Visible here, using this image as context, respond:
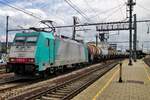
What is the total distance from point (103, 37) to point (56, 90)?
6611 cm

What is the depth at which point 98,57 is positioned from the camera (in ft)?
175

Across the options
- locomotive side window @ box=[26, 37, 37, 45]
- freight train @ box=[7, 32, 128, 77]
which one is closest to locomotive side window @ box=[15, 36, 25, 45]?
freight train @ box=[7, 32, 128, 77]

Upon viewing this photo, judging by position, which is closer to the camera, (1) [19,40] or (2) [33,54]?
(2) [33,54]

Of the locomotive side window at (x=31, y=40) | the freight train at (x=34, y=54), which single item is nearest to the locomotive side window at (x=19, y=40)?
the freight train at (x=34, y=54)

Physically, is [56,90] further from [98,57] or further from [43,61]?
[98,57]

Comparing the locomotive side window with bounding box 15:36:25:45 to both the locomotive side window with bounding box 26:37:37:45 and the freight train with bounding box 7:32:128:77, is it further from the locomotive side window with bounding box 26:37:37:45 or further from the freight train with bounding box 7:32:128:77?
the locomotive side window with bounding box 26:37:37:45

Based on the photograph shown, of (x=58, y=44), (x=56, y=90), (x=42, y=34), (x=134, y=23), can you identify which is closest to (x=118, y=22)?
(x=134, y=23)

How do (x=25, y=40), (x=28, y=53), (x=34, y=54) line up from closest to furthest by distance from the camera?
(x=34, y=54) < (x=28, y=53) < (x=25, y=40)

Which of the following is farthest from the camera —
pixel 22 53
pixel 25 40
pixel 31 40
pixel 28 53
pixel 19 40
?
pixel 19 40

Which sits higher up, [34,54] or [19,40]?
[19,40]

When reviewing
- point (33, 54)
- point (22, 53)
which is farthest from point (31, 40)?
point (33, 54)

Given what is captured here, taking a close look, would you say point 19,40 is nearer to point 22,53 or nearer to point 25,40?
point 25,40

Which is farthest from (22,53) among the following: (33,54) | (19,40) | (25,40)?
(19,40)

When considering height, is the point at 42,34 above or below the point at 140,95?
above
